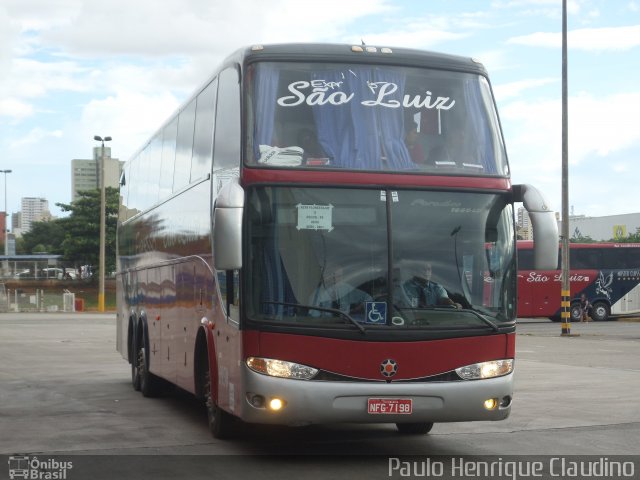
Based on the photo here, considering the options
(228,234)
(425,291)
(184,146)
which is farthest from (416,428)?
(184,146)

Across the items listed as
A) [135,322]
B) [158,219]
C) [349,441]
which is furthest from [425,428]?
[135,322]

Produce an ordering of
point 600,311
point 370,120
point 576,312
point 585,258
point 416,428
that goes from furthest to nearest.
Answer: point 600,311
point 585,258
point 576,312
point 416,428
point 370,120

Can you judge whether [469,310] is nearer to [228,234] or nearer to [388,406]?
[388,406]

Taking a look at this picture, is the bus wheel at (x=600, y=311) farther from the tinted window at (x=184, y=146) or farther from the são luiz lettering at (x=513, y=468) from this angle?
the são luiz lettering at (x=513, y=468)

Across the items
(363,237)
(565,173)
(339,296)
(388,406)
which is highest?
(565,173)

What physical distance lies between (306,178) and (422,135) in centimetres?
120

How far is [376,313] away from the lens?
9.94 m

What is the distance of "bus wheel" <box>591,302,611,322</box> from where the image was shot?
50469 millimetres

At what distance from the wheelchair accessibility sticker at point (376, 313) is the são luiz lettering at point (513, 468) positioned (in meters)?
1.26

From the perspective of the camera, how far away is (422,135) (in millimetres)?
10555

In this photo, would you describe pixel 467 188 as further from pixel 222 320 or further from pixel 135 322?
pixel 135 322

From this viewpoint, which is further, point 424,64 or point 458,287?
point 424,64

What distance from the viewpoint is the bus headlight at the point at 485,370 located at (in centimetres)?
1006

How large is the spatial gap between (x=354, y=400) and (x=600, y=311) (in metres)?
42.5
